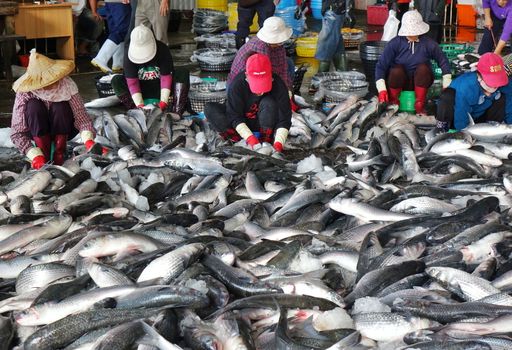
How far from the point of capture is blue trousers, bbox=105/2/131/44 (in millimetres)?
10758

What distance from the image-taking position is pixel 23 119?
6477mm

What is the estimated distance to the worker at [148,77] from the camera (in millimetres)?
7836

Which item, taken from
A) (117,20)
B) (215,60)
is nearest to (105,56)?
(117,20)

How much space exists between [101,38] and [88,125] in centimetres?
703

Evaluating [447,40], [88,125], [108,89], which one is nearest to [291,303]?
[88,125]

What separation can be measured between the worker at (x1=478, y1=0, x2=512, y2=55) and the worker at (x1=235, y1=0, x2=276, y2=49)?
294 cm

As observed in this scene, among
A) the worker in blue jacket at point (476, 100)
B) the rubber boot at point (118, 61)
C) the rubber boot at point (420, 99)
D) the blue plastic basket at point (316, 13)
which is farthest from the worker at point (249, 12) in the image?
the blue plastic basket at point (316, 13)

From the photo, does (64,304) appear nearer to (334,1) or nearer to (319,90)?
(319,90)

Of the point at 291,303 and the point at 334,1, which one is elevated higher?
the point at 334,1

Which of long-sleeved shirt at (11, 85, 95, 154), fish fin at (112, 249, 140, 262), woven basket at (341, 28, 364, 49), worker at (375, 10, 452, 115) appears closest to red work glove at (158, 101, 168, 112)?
long-sleeved shirt at (11, 85, 95, 154)

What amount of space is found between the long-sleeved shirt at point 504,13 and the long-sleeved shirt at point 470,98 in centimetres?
268

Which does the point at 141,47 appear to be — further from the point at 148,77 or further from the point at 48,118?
the point at 48,118

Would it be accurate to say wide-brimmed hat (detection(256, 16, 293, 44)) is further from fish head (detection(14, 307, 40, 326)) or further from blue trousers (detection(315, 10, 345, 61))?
fish head (detection(14, 307, 40, 326))

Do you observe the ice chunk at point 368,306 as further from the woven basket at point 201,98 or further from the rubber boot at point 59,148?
the woven basket at point 201,98
